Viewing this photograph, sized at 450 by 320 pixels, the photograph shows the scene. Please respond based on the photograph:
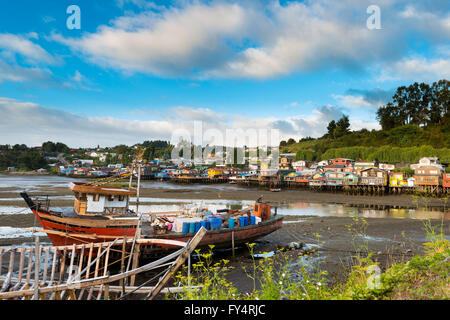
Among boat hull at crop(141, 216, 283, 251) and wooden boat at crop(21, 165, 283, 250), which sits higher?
wooden boat at crop(21, 165, 283, 250)

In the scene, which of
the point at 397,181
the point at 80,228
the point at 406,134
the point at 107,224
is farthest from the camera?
the point at 406,134

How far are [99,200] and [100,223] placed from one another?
92.1 inches

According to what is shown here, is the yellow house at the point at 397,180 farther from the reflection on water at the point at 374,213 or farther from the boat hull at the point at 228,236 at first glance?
the boat hull at the point at 228,236

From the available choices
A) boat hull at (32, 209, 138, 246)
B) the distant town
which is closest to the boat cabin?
boat hull at (32, 209, 138, 246)

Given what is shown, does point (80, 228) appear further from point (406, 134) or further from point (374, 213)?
Answer: point (406, 134)

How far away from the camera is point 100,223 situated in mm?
15453

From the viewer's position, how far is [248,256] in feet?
60.0

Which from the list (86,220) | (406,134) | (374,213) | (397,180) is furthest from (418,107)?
(86,220)

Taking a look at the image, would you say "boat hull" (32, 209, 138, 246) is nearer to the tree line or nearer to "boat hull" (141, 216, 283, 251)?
"boat hull" (141, 216, 283, 251)

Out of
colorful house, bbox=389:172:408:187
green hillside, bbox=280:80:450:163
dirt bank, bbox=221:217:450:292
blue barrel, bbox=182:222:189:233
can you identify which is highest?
green hillside, bbox=280:80:450:163

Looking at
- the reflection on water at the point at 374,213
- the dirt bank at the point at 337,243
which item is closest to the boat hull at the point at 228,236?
the dirt bank at the point at 337,243

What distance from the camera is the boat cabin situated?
16.8m
